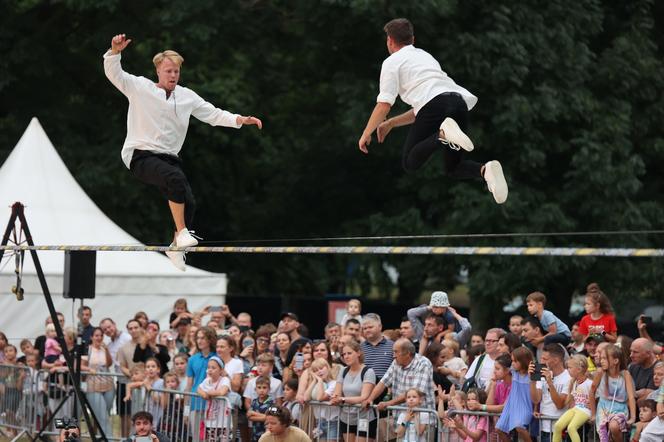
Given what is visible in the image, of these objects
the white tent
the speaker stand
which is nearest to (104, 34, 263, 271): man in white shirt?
the speaker stand

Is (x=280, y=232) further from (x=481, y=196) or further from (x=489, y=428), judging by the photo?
(x=489, y=428)

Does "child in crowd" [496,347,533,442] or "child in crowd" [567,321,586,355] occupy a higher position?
"child in crowd" [567,321,586,355]

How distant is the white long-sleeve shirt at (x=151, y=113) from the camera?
9.27 m

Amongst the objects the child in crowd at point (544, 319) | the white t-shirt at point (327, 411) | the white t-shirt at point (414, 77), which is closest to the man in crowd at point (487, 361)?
the child in crowd at point (544, 319)

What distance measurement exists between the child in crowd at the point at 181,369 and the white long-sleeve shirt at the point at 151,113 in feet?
12.4

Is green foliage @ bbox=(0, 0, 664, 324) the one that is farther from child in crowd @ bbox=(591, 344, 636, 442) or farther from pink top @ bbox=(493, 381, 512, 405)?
child in crowd @ bbox=(591, 344, 636, 442)

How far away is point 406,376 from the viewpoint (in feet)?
35.6

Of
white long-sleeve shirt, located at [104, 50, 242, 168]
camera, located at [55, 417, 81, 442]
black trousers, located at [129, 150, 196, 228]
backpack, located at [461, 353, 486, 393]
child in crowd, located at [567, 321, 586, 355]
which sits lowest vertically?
camera, located at [55, 417, 81, 442]

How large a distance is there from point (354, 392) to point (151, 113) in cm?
333

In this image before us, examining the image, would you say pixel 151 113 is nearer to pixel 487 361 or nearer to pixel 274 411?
pixel 274 411

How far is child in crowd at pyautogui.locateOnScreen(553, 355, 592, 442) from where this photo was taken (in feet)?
31.5

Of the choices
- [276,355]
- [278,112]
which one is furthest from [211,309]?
[278,112]

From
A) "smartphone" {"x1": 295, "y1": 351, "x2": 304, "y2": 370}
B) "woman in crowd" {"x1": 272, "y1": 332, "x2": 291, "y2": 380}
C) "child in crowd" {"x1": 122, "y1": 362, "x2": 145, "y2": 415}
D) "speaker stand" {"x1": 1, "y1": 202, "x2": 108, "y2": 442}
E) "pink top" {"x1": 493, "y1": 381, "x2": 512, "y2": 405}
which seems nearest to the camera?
"pink top" {"x1": 493, "y1": 381, "x2": 512, "y2": 405}

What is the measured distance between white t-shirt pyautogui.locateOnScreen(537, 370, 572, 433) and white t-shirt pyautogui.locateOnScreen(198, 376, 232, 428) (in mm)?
3093
